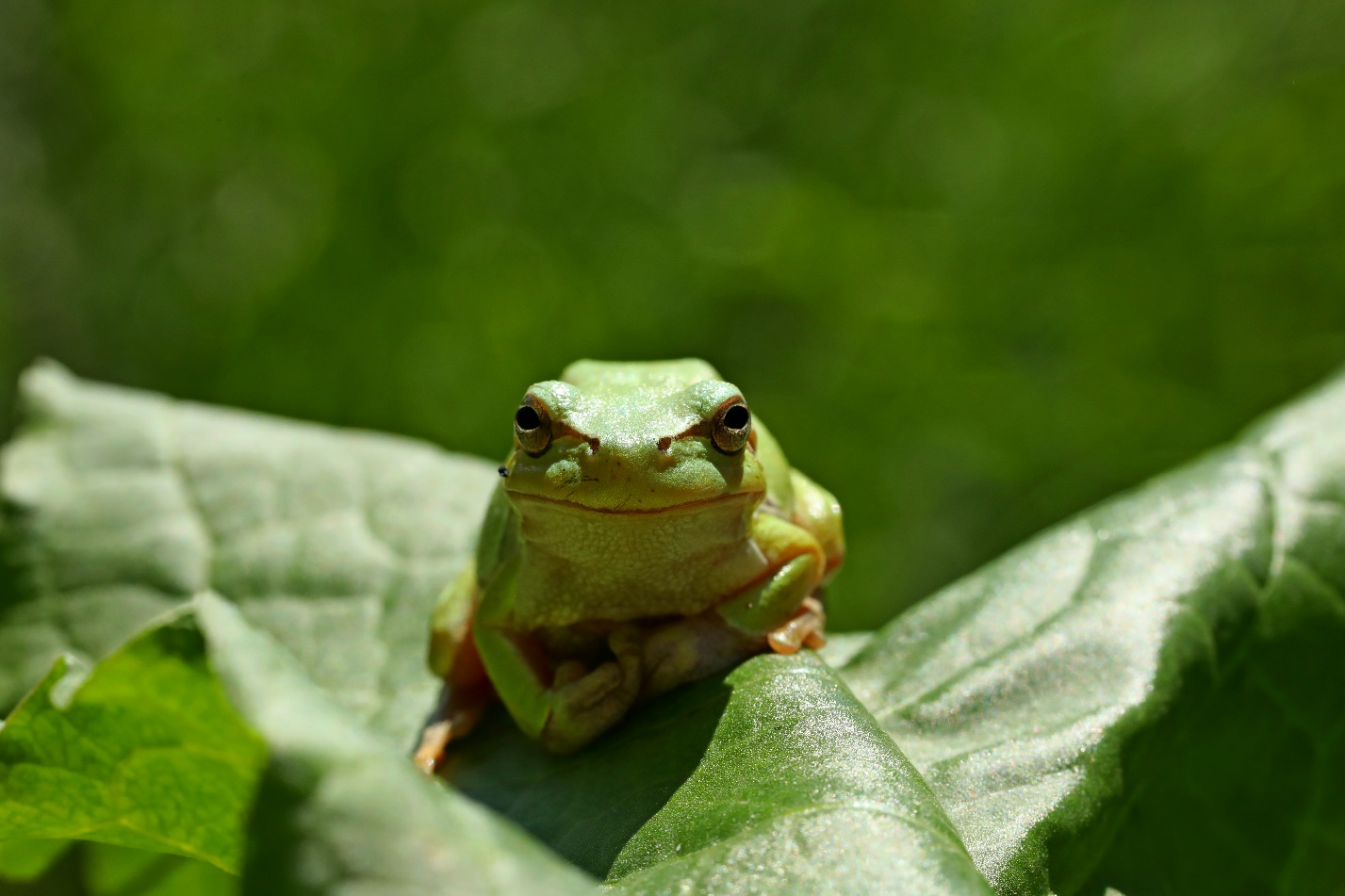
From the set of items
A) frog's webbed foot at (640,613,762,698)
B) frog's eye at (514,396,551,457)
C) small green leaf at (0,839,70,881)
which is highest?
frog's eye at (514,396,551,457)

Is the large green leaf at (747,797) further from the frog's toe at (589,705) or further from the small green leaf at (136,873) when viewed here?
the small green leaf at (136,873)

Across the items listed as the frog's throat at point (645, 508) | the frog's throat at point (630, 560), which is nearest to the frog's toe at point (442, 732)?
the frog's throat at point (630, 560)

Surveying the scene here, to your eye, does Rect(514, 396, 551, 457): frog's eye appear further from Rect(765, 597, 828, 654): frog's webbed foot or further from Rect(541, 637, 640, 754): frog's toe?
Rect(765, 597, 828, 654): frog's webbed foot

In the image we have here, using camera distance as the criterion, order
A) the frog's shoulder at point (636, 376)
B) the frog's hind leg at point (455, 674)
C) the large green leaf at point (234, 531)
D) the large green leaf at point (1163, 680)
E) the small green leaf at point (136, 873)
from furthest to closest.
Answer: the large green leaf at point (234, 531), the small green leaf at point (136, 873), the frog's hind leg at point (455, 674), the frog's shoulder at point (636, 376), the large green leaf at point (1163, 680)

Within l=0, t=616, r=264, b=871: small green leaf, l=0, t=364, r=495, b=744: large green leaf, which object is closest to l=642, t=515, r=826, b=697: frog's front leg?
l=0, t=364, r=495, b=744: large green leaf

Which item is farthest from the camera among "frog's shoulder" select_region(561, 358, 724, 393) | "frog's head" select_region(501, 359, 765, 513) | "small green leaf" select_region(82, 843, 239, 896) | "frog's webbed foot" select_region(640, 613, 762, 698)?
"small green leaf" select_region(82, 843, 239, 896)

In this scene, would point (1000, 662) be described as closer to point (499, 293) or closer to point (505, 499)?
point (505, 499)
